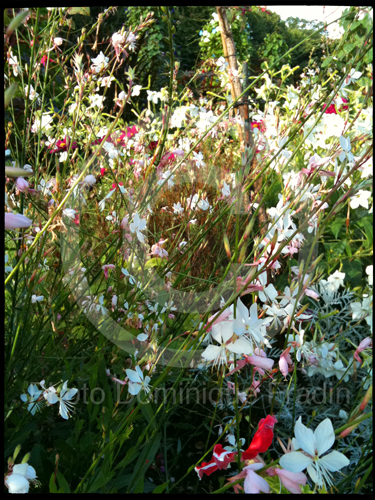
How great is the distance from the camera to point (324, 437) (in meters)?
0.44

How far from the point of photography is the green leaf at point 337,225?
5.85 ft

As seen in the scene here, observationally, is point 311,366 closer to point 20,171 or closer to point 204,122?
point 204,122

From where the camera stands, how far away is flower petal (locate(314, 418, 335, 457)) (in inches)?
17.3

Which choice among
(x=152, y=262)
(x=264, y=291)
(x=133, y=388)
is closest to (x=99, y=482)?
(x=133, y=388)

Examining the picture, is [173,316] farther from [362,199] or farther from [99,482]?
[362,199]

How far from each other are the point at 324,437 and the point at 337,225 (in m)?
1.50

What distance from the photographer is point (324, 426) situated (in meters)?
0.45

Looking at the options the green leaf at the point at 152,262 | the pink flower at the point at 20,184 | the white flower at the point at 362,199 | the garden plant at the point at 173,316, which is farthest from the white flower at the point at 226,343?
the white flower at the point at 362,199

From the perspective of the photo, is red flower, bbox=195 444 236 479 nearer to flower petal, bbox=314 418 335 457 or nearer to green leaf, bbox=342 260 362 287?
flower petal, bbox=314 418 335 457

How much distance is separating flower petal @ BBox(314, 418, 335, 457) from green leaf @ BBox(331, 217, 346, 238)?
1.43 metres

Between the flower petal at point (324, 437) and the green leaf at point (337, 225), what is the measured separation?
4.68 ft

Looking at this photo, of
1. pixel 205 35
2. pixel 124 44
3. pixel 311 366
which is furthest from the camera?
pixel 205 35

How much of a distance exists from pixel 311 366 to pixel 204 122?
100cm

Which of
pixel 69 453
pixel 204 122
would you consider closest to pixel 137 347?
pixel 69 453
